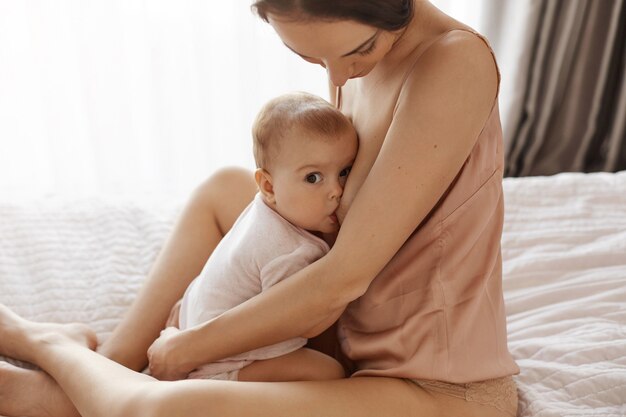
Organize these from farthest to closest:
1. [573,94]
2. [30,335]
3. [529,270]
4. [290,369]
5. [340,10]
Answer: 1. [573,94]
2. [529,270]
3. [30,335]
4. [290,369]
5. [340,10]

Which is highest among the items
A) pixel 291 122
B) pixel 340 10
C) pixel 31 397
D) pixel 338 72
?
pixel 340 10

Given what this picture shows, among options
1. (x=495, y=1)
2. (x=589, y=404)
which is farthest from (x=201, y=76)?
(x=589, y=404)

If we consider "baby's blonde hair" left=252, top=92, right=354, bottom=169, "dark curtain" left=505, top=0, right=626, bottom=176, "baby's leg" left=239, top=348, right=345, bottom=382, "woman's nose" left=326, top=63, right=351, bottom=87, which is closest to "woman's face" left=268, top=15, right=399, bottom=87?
"woman's nose" left=326, top=63, right=351, bottom=87

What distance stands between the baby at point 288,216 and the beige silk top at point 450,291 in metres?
0.12

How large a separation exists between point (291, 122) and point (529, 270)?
0.77 meters

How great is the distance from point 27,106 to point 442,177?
6.11 feet

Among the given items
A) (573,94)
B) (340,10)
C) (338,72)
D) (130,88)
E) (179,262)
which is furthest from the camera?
(573,94)

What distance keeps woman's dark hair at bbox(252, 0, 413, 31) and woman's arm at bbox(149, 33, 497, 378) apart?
11 centimetres

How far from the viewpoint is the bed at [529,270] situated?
4.92 ft

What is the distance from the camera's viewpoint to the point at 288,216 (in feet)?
4.68

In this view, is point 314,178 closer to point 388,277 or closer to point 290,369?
point 388,277

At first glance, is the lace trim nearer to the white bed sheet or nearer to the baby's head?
the white bed sheet

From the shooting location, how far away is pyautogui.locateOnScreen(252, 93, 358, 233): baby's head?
4.49ft

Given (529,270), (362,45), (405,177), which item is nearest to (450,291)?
(405,177)
